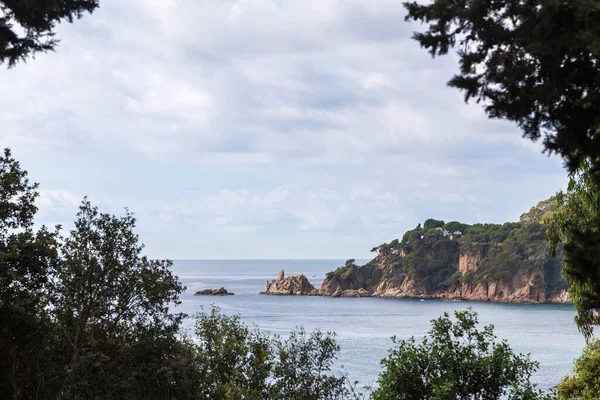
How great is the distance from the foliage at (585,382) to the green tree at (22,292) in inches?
477

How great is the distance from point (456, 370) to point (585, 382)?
447 cm

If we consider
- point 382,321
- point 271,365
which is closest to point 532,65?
point 271,365

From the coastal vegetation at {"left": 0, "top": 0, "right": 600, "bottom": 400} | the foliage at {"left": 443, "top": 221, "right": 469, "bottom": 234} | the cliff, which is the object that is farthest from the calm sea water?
the coastal vegetation at {"left": 0, "top": 0, "right": 600, "bottom": 400}

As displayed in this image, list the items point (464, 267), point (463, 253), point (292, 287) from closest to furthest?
point (463, 253) → point (464, 267) → point (292, 287)

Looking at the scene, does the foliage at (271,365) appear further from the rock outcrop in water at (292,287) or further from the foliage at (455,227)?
the foliage at (455,227)

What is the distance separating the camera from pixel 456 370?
43.8ft

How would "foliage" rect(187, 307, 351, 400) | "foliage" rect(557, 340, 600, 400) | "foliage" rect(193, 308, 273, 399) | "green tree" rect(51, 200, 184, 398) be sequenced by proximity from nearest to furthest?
"green tree" rect(51, 200, 184, 398)
"foliage" rect(557, 340, 600, 400)
"foliage" rect(193, 308, 273, 399)
"foliage" rect(187, 307, 351, 400)

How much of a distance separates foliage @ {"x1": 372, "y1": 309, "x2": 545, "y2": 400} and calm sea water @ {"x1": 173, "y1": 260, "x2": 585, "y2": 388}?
25230 millimetres

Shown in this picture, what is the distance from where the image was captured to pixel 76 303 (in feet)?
46.4

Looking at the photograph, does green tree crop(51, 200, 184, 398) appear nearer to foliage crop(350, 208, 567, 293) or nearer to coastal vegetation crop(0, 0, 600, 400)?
coastal vegetation crop(0, 0, 600, 400)

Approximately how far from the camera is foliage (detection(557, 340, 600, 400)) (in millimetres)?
15320

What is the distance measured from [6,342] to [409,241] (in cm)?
10888

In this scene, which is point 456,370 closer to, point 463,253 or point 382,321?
point 382,321

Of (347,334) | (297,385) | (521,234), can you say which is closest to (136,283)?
(297,385)
